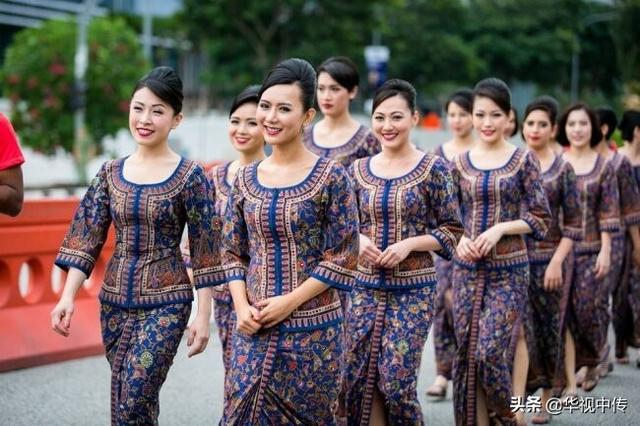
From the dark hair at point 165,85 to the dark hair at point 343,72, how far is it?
2.29 meters

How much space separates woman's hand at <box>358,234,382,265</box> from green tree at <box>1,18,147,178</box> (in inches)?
939

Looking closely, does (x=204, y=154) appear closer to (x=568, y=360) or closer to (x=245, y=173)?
(x=568, y=360)

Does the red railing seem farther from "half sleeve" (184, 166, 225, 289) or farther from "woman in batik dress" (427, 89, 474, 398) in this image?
"half sleeve" (184, 166, 225, 289)

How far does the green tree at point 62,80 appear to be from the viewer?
95.9ft

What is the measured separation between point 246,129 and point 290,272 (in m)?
2.08

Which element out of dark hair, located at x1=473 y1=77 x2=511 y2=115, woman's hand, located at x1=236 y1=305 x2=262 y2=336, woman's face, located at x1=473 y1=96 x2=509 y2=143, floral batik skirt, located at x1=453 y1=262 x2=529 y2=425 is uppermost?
dark hair, located at x1=473 y1=77 x2=511 y2=115

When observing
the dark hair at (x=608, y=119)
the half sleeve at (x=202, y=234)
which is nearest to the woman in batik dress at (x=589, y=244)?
the dark hair at (x=608, y=119)

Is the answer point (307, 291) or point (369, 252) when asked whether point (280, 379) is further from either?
point (369, 252)

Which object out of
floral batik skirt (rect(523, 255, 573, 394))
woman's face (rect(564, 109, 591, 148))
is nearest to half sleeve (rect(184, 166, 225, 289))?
floral batik skirt (rect(523, 255, 573, 394))

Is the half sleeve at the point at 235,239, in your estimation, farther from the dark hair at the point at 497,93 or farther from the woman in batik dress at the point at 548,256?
the woman in batik dress at the point at 548,256

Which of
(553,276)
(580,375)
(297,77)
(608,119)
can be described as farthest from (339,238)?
(608,119)

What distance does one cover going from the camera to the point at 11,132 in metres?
5.51

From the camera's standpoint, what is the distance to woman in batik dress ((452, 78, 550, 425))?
6.59 m

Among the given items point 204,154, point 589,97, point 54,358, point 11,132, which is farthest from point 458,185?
point 589,97
